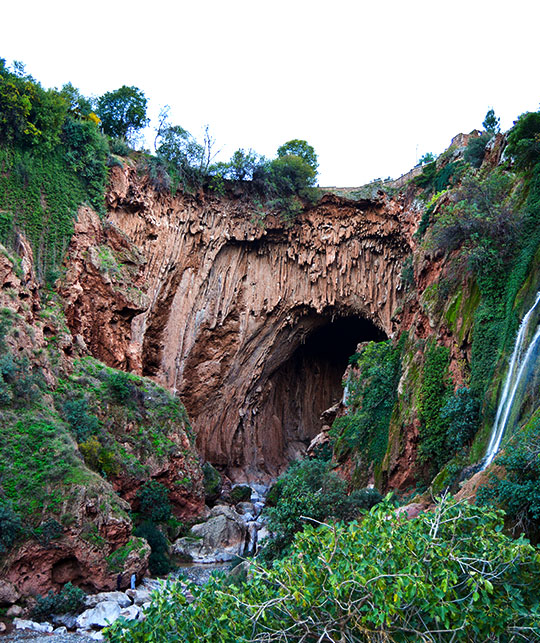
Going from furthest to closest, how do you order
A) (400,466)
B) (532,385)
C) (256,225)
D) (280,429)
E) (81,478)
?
(280,429), (256,225), (400,466), (81,478), (532,385)

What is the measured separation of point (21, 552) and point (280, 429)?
70.1 ft

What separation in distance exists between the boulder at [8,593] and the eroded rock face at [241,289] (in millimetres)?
14735

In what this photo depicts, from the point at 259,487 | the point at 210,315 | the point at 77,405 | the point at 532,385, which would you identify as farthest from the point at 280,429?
the point at 532,385

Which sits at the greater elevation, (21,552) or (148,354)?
(148,354)

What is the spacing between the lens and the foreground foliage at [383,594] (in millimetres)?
4230

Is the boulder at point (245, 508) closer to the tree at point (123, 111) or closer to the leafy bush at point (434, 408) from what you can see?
the leafy bush at point (434, 408)

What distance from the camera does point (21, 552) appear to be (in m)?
12.2

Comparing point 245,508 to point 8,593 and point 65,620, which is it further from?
point 8,593

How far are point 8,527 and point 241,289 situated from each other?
19199 millimetres

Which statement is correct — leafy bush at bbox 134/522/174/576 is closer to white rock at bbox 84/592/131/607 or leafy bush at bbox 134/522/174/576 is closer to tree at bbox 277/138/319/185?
white rock at bbox 84/592/131/607

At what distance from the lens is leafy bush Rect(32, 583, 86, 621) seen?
11.7m

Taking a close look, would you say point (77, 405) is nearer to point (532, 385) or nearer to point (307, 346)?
point (532, 385)

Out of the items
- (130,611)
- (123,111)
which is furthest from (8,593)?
(123,111)

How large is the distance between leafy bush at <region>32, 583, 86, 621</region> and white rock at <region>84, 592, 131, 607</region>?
176mm
